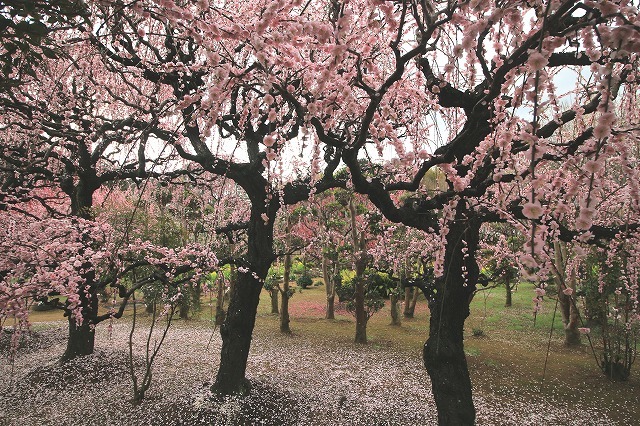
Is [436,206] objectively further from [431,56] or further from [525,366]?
[525,366]

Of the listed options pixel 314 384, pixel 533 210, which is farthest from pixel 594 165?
pixel 314 384

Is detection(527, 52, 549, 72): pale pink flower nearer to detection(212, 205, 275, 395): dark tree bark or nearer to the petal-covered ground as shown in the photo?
the petal-covered ground

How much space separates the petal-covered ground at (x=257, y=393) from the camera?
500cm

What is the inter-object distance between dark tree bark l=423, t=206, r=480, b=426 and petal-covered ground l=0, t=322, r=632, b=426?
163 centimetres

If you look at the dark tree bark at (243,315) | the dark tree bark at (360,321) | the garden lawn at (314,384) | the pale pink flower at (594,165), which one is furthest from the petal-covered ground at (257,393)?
the pale pink flower at (594,165)

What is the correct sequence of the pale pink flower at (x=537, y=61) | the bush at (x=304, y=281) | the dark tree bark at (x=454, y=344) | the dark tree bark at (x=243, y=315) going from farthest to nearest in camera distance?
the bush at (x=304, y=281)
the dark tree bark at (x=243, y=315)
the dark tree bark at (x=454, y=344)
the pale pink flower at (x=537, y=61)

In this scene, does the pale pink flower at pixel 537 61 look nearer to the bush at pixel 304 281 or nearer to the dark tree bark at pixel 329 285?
the dark tree bark at pixel 329 285

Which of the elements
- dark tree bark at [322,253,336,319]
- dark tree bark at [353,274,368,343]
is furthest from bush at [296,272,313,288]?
dark tree bark at [353,274,368,343]

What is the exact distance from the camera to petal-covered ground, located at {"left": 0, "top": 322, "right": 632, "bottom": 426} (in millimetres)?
5004

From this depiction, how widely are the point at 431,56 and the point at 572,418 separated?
17.0 feet

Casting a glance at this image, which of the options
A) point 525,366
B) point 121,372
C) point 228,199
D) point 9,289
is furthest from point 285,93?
point 228,199

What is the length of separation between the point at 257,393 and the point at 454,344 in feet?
11.1

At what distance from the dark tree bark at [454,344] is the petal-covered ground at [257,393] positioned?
1.63 meters

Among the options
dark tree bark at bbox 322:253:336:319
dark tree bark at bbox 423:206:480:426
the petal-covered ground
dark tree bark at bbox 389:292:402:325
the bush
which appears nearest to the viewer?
dark tree bark at bbox 423:206:480:426
